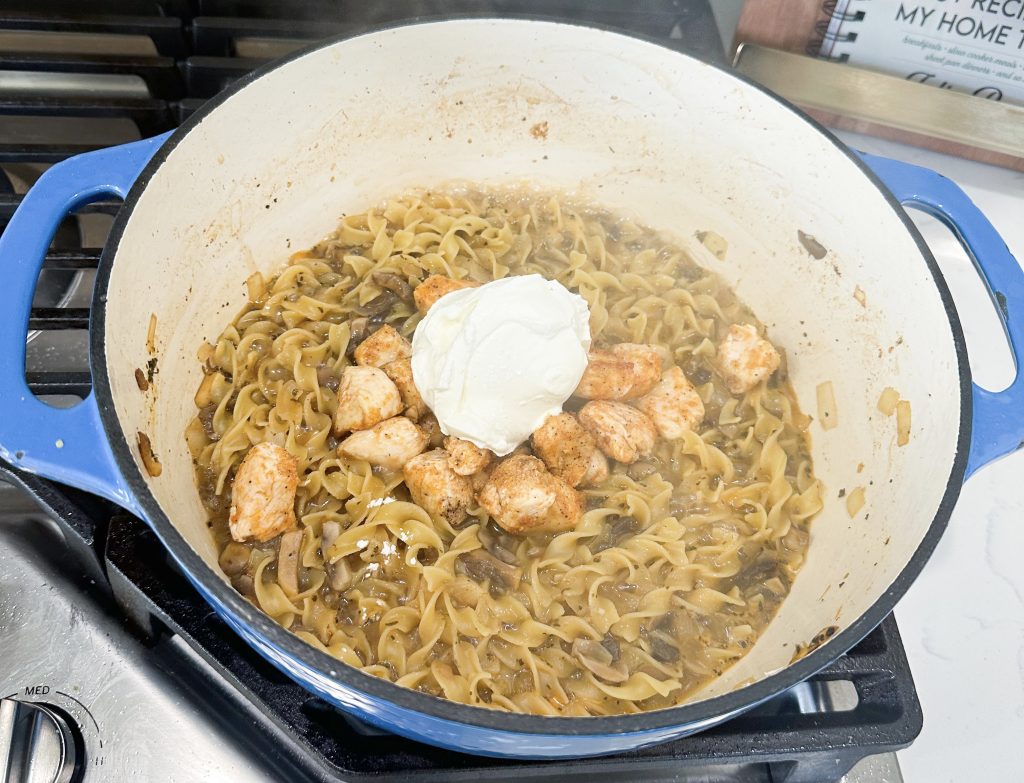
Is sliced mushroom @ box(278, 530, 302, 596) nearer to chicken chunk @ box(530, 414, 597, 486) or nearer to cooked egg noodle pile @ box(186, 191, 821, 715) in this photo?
cooked egg noodle pile @ box(186, 191, 821, 715)

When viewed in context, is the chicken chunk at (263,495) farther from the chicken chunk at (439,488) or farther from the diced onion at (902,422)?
the diced onion at (902,422)

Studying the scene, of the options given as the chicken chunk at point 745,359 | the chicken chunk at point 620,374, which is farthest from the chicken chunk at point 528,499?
the chicken chunk at point 745,359

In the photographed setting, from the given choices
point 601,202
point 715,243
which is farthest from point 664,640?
point 601,202

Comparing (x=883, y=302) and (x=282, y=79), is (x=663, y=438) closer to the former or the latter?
(x=883, y=302)

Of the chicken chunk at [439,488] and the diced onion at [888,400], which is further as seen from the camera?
the diced onion at [888,400]

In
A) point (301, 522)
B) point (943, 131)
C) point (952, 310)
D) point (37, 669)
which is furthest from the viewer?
point (943, 131)

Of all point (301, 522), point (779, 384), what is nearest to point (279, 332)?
point (301, 522)
